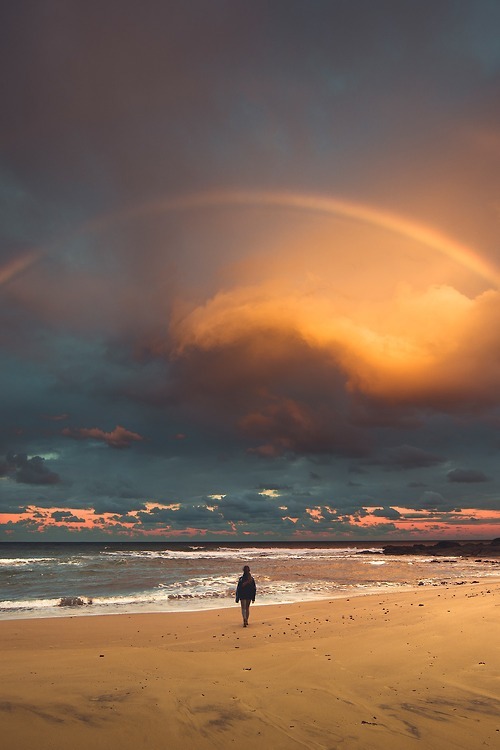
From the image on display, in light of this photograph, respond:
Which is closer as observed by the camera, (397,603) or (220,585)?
(397,603)

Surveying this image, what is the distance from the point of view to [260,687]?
394 inches

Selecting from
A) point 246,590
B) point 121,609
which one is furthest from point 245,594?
point 121,609

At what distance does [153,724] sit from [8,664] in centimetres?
623

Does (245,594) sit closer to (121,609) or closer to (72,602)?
(121,609)

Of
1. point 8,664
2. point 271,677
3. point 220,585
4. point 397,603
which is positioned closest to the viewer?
point 271,677

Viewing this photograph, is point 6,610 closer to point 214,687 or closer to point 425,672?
point 214,687

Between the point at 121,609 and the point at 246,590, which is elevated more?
the point at 246,590

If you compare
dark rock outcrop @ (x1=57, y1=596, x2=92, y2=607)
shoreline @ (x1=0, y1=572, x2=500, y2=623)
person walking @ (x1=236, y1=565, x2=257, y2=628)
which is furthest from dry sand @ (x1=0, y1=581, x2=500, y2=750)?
dark rock outcrop @ (x1=57, y1=596, x2=92, y2=607)

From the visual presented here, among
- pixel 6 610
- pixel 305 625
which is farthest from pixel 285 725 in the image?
pixel 6 610

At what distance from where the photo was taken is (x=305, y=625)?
18422 mm

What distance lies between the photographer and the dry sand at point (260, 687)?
7.40 metres

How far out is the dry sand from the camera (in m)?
7.40

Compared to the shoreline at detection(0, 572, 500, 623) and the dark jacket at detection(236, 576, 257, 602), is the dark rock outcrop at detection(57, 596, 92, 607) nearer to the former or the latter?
the shoreline at detection(0, 572, 500, 623)

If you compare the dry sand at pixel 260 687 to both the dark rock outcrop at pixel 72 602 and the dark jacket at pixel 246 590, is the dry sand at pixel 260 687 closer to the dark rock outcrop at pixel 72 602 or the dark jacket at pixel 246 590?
the dark jacket at pixel 246 590
